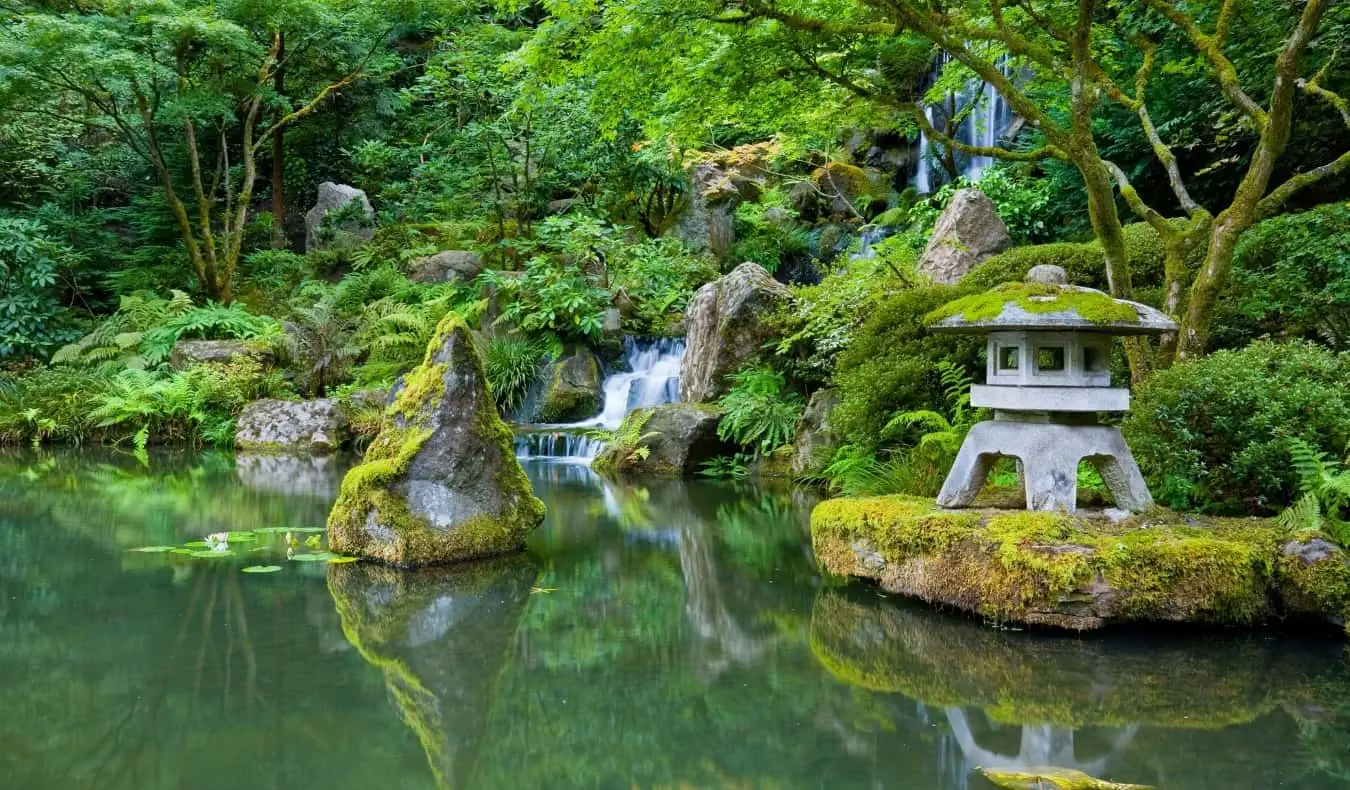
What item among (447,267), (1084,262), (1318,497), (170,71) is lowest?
(1318,497)

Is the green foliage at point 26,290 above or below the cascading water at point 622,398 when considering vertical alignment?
above

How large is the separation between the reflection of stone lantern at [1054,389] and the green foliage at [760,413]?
19.2 ft

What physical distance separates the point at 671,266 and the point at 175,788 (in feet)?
46.0

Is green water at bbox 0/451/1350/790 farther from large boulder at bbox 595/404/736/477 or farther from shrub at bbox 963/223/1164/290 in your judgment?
large boulder at bbox 595/404/736/477

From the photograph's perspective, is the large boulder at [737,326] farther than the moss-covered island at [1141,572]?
Yes

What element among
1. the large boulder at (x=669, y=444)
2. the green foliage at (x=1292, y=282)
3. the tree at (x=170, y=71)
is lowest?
the large boulder at (x=669, y=444)

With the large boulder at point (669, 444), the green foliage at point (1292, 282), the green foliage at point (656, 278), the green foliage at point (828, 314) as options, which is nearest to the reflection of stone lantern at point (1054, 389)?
the green foliage at point (1292, 282)

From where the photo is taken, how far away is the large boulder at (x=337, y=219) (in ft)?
70.4

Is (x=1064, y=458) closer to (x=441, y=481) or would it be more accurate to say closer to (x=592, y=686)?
(x=592, y=686)

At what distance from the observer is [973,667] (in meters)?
4.53

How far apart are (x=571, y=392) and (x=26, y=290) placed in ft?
36.7

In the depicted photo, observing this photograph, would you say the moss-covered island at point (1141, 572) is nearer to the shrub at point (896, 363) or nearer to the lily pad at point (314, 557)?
the shrub at point (896, 363)

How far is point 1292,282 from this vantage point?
287 inches

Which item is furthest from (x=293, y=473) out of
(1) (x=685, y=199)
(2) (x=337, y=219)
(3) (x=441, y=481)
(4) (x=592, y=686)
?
(2) (x=337, y=219)
